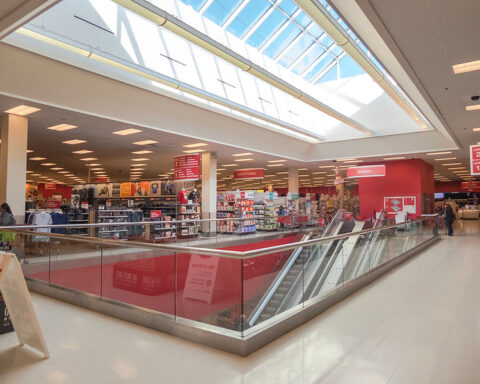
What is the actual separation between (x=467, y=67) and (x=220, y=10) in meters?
7.76

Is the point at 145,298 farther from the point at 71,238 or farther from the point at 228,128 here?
the point at 228,128

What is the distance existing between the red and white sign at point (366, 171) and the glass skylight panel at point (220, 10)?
9827 millimetres

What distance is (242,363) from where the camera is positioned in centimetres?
317

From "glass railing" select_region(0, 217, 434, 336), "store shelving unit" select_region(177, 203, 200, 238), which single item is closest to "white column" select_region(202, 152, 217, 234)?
"store shelving unit" select_region(177, 203, 200, 238)

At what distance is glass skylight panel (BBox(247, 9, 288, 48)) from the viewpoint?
488 inches

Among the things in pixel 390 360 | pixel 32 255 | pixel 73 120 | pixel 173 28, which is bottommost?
pixel 390 360

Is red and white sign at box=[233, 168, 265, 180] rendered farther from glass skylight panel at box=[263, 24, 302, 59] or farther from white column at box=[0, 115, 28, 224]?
white column at box=[0, 115, 28, 224]

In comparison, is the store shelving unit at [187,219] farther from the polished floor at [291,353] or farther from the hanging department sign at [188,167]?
the polished floor at [291,353]

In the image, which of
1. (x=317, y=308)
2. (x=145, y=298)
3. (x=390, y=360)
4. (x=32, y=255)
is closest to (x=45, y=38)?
(x=32, y=255)

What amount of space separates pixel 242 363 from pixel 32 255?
4.71 meters

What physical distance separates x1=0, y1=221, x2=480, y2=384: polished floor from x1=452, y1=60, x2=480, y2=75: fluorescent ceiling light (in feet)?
14.4

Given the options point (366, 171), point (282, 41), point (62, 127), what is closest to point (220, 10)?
point (282, 41)

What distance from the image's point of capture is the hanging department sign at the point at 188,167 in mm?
13605

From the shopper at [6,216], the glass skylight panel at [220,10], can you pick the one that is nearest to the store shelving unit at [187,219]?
the shopper at [6,216]
